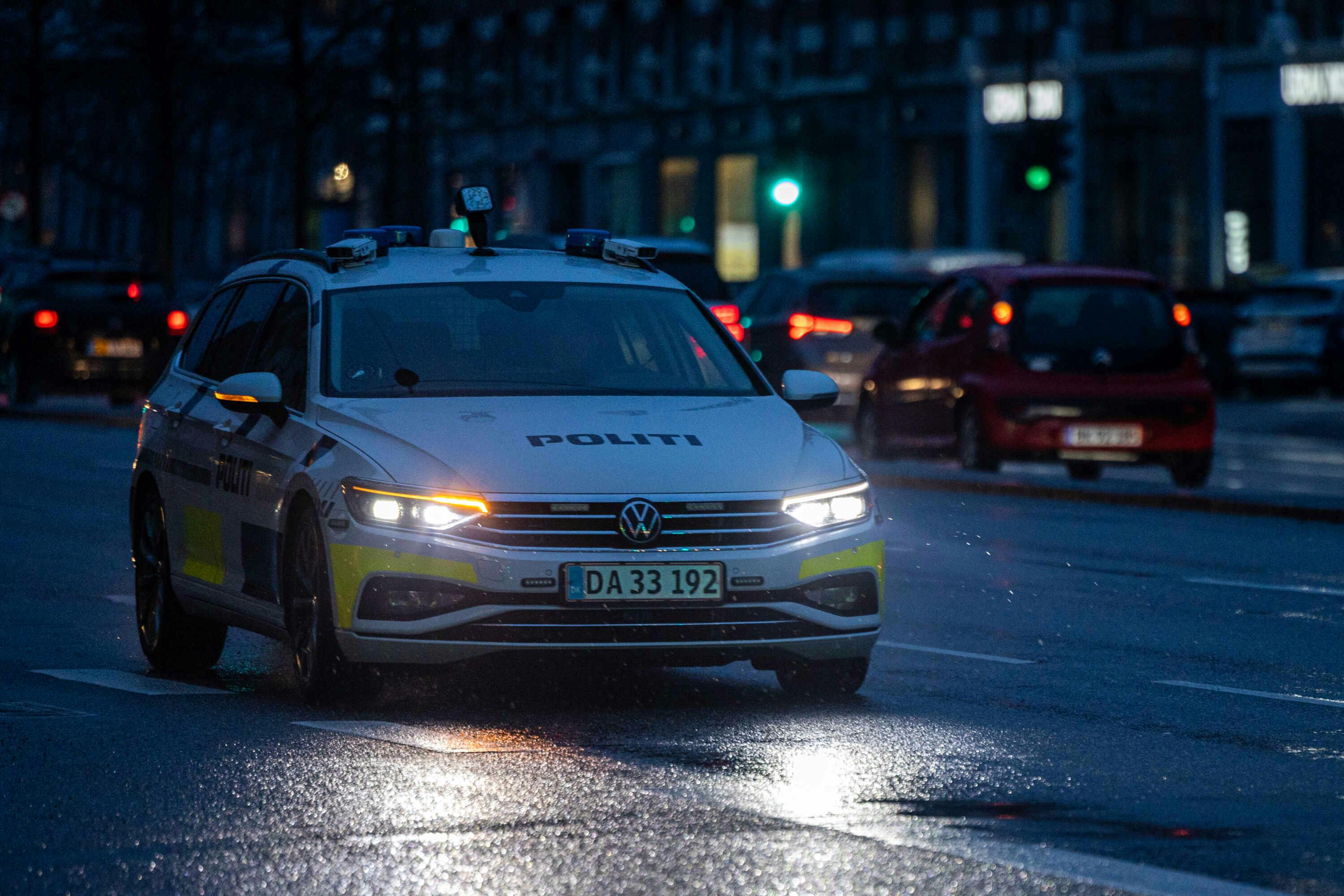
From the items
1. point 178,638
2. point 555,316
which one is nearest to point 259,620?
point 178,638

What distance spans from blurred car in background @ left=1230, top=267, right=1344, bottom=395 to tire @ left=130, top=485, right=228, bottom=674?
94.5ft

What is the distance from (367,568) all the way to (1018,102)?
44731 millimetres

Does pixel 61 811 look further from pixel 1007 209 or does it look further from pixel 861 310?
pixel 1007 209

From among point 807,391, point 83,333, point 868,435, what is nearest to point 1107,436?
point 868,435

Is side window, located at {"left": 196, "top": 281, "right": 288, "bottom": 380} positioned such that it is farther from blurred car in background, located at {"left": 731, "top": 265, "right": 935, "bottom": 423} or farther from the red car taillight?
the red car taillight

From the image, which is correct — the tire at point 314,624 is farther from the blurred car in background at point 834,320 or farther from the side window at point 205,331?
the blurred car in background at point 834,320

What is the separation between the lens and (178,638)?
1013cm

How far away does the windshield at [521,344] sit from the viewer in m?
9.59

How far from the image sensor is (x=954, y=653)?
10.8m

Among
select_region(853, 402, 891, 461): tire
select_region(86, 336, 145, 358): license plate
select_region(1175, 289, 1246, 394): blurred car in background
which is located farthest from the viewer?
select_region(1175, 289, 1246, 394): blurred car in background

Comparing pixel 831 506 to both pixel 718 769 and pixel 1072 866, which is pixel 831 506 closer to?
pixel 718 769

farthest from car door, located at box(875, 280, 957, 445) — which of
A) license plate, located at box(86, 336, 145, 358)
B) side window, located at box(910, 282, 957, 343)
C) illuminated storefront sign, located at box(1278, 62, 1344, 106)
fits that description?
illuminated storefront sign, located at box(1278, 62, 1344, 106)

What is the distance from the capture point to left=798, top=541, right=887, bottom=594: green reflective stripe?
29.1 feet

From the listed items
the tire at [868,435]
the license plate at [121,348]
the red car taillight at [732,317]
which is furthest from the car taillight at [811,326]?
the license plate at [121,348]
